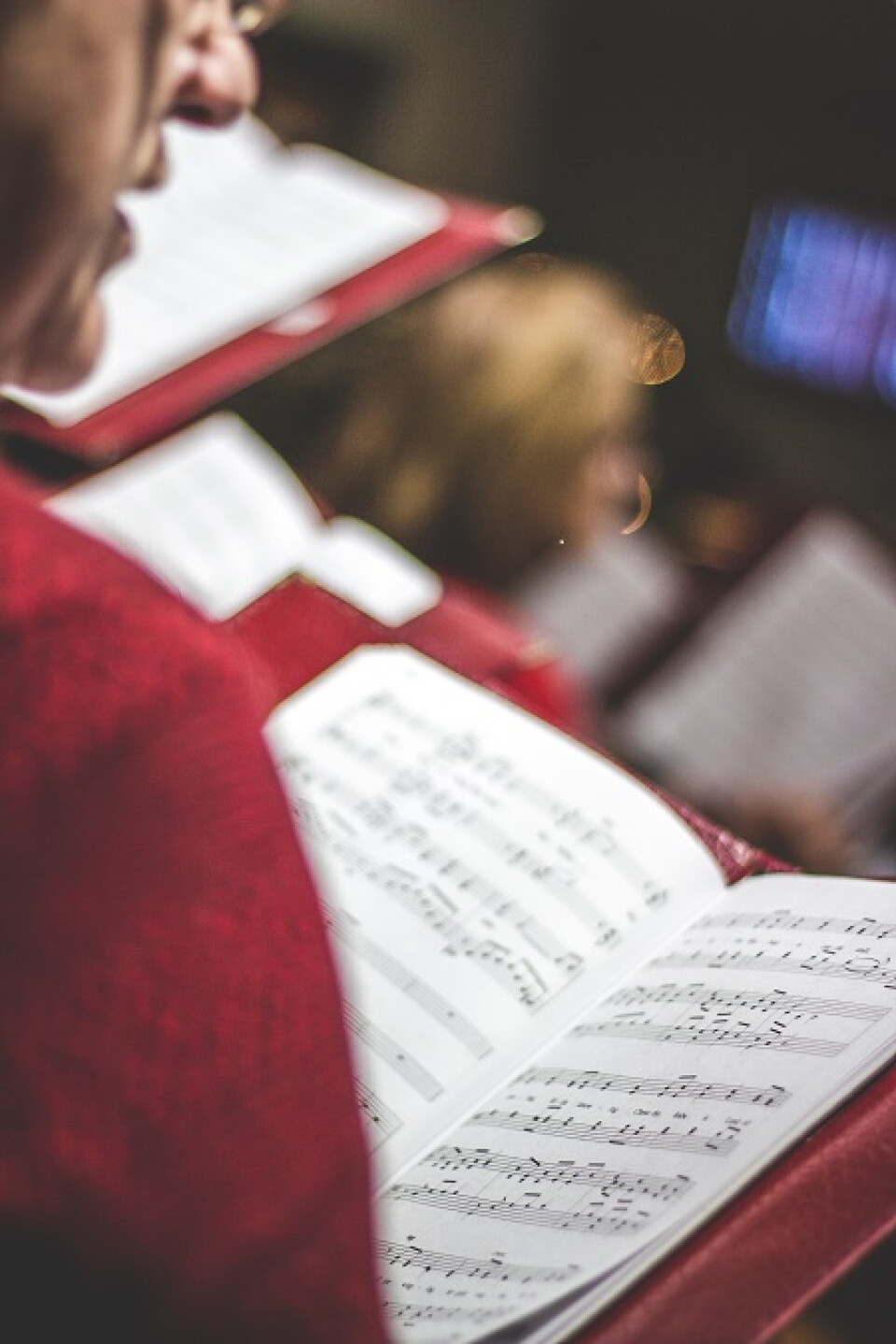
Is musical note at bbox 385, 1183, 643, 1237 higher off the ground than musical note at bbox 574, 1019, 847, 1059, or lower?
lower

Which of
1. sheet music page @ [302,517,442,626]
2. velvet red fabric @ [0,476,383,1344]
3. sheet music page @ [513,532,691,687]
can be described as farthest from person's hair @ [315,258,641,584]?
velvet red fabric @ [0,476,383,1344]

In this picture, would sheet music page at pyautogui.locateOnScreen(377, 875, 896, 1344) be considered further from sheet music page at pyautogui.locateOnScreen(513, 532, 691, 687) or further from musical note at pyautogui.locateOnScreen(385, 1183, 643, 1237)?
sheet music page at pyautogui.locateOnScreen(513, 532, 691, 687)

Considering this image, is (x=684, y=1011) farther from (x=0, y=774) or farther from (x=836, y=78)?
(x=836, y=78)

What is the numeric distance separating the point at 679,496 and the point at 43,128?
95.9 inches

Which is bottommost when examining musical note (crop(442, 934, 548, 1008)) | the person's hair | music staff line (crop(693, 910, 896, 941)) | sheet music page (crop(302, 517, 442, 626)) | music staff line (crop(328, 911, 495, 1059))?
the person's hair

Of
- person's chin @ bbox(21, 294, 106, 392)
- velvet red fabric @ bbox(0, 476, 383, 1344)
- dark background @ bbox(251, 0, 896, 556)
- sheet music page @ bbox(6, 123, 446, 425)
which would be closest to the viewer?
velvet red fabric @ bbox(0, 476, 383, 1344)

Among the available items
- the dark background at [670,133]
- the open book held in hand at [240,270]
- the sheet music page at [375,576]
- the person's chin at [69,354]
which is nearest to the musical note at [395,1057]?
the person's chin at [69,354]

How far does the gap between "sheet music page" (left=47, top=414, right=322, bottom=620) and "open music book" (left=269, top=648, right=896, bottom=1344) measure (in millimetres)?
458

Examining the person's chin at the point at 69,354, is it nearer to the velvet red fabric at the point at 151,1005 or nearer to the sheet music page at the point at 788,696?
the velvet red fabric at the point at 151,1005

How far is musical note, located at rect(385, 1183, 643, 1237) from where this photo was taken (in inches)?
18.0

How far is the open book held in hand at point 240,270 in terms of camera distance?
1168 millimetres

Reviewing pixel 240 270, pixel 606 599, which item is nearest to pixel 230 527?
pixel 240 270

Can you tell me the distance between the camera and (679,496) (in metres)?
2.67

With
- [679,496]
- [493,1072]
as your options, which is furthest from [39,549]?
[679,496]
